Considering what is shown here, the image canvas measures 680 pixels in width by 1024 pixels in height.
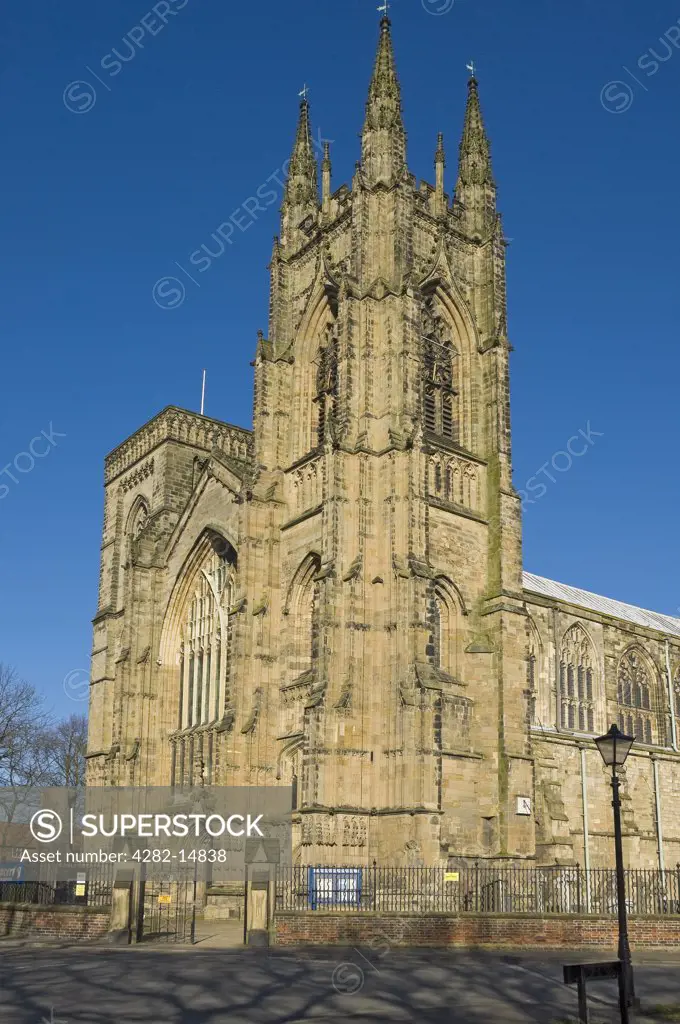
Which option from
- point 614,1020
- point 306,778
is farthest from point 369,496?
point 614,1020

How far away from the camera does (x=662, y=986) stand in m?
17.8

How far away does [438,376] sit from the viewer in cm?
3869

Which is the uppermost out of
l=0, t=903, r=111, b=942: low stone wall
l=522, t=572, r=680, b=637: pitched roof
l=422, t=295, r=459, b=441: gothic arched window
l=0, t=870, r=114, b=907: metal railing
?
l=422, t=295, r=459, b=441: gothic arched window

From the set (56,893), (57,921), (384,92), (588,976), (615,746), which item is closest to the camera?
(588,976)

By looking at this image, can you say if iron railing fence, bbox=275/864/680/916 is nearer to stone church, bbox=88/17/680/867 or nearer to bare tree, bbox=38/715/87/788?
stone church, bbox=88/17/680/867

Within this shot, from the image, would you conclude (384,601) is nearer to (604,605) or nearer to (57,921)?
(57,921)

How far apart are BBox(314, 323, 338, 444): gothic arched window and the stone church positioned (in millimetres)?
143

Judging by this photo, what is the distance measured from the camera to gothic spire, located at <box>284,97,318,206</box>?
44.1 metres

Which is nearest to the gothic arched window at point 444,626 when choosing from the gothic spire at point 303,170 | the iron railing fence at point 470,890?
the iron railing fence at point 470,890

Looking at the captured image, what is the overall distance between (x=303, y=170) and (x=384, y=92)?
247 inches

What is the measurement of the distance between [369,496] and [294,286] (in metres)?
11.9

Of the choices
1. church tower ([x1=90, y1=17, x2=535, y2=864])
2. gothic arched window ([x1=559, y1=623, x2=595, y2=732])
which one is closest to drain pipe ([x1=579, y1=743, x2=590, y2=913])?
gothic arched window ([x1=559, y1=623, x2=595, y2=732])

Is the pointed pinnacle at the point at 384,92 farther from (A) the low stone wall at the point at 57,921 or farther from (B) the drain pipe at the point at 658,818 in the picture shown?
(A) the low stone wall at the point at 57,921

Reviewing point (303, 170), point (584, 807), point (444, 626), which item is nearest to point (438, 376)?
point (444, 626)
